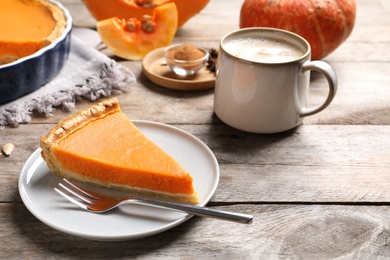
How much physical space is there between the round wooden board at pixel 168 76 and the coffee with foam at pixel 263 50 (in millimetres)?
203

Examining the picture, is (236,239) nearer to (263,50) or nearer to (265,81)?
(265,81)

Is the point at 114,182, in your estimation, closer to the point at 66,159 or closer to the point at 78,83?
the point at 66,159

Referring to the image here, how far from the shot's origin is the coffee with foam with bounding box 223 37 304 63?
1.30 meters

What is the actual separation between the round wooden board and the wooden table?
0.08 feet

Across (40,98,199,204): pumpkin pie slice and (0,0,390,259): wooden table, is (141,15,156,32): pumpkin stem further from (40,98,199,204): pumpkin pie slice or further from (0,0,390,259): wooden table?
(40,98,199,204): pumpkin pie slice

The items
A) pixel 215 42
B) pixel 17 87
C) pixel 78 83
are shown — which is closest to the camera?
pixel 17 87

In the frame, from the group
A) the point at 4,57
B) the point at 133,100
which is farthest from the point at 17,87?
the point at 133,100

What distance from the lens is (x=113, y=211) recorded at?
1037 millimetres

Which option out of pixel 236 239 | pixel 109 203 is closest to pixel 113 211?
pixel 109 203

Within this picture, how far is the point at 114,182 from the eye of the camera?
43.7 inches

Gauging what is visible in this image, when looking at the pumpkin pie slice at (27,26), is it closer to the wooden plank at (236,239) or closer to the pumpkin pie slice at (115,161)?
the pumpkin pie slice at (115,161)

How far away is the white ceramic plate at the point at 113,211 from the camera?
97 centimetres

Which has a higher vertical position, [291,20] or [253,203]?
[291,20]

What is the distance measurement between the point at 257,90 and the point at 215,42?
62 centimetres
